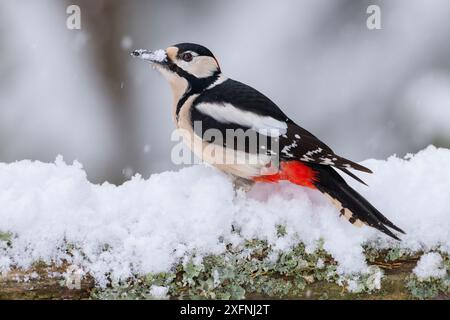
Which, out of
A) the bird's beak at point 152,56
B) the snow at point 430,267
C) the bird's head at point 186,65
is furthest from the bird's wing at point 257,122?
the snow at point 430,267

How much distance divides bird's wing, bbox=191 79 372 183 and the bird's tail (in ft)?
0.23

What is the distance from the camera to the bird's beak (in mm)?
3605

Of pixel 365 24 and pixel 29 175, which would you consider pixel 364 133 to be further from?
pixel 29 175

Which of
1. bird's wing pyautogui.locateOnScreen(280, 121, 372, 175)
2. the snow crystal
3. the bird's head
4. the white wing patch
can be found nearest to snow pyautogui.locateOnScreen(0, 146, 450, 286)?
bird's wing pyautogui.locateOnScreen(280, 121, 372, 175)

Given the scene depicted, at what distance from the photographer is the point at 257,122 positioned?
3.37 metres

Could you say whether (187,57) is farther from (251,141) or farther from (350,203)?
(350,203)

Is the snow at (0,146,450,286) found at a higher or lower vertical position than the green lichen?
higher

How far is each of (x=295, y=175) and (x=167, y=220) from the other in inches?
26.9

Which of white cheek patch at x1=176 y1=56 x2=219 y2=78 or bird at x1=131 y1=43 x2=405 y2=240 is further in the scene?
white cheek patch at x1=176 y1=56 x2=219 y2=78

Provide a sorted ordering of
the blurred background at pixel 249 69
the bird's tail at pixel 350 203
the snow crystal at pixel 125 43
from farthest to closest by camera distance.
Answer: the blurred background at pixel 249 69
the snow crystal at pixel 125 43
the bird's tail at pixel 350 203

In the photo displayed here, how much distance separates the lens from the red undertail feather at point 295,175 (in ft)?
10.6

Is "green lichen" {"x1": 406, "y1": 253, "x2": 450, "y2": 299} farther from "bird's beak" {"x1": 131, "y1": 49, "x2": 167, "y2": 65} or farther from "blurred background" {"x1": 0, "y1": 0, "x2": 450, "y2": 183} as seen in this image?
"blurred background" {"x1": 0, "y1": 0, "x2": 450, "y2": 183}

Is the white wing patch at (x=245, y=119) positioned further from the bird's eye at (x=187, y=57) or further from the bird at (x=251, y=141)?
the bird's eye at (x=187, y=57)

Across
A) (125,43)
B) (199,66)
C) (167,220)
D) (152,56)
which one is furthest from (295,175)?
(125,43)
